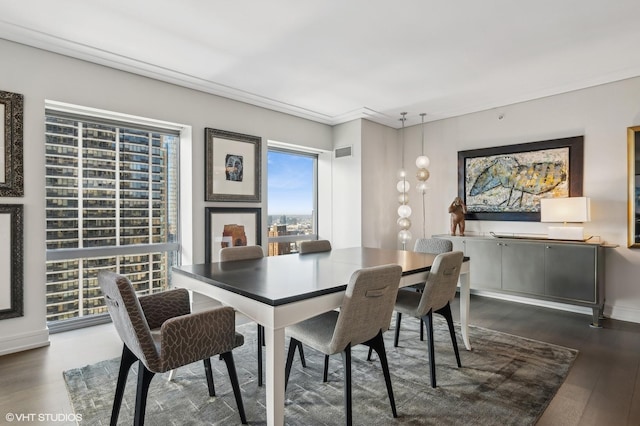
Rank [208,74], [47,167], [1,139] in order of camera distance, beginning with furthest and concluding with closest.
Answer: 1. [208,74]
2. [47,167]
3. [1,139]

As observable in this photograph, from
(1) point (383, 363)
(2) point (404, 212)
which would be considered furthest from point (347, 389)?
(2) point (404, 212)

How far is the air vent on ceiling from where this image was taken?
531 cm

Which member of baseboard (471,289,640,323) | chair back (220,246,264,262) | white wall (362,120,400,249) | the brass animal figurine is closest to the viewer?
chair back (220,246,264,262)

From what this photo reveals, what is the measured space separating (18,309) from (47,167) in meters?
1.29

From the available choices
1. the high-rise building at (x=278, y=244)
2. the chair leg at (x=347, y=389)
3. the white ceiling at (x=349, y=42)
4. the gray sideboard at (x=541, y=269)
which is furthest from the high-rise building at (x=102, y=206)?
the gray sideboard at (x=541, y=269)

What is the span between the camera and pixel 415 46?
10.1 feet

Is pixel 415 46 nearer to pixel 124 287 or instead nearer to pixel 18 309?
pixel 124 287

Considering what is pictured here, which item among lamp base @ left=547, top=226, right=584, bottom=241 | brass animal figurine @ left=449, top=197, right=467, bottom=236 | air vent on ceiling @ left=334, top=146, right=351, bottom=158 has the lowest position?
lamp base @ left=547, top=226, right=584, bottom=241

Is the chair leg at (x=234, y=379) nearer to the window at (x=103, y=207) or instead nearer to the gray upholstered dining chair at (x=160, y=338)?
the gray upholstered dining chair at (x=160, y=338)

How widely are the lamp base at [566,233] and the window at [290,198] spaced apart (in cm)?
323

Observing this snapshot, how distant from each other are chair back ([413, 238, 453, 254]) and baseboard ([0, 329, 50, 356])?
3.49 meters

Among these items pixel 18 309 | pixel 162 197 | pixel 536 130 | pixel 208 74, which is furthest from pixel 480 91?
pixel 18 309

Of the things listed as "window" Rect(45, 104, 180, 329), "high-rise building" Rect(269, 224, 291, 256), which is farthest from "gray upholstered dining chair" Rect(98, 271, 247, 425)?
"high-rise building" Rect(269, 224, 291, 256)

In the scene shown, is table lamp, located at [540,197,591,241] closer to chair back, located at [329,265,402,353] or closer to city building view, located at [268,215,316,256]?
chair back, located at [329,265,402,353]
